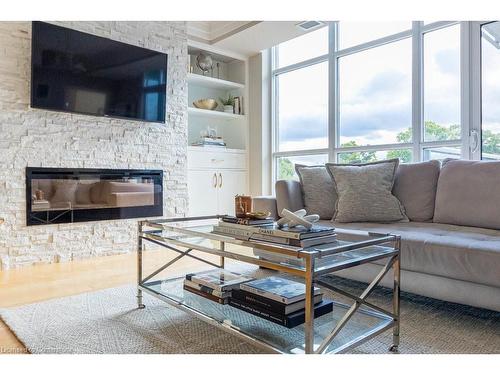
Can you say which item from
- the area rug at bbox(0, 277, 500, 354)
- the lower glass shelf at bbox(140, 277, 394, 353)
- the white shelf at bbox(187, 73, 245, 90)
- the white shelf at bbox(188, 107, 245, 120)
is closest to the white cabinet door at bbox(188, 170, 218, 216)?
the white shelf at bbox(188, 107, 245, 120)

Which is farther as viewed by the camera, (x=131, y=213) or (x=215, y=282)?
(x=131, y=213)

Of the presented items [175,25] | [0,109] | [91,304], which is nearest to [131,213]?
[0,109]

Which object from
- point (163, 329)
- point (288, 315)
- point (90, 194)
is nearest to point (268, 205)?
point (163, 329)

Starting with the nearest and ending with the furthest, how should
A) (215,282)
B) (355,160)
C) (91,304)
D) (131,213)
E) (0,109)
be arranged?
(215,282)
(91,304)
(0,109)
(131,213)
(355,160)

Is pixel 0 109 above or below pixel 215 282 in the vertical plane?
above

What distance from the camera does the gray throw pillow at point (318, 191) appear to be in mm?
2736

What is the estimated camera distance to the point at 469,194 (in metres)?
2.31

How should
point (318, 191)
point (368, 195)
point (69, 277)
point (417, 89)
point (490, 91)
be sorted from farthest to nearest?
point (417, 89) → point (490, 91) → point (318, 191) → point (69, 277) → point (368, 195)

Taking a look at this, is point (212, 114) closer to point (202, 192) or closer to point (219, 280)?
point (202, 192)

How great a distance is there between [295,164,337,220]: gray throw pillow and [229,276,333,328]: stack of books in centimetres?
118

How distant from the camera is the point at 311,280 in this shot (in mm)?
1159

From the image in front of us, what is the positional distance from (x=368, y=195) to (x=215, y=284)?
131 centimetres
